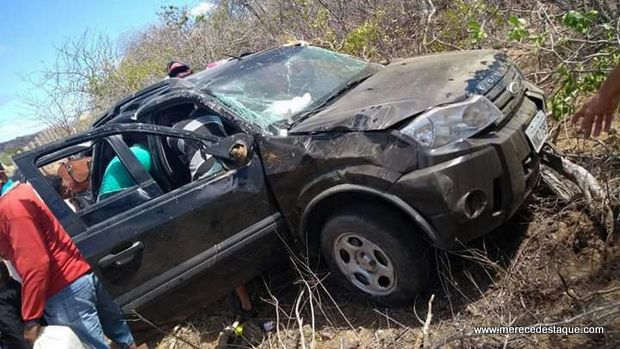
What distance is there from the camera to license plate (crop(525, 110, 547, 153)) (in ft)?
9.16

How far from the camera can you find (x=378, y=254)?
9.49ft

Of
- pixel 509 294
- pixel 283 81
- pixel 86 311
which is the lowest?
pixel 509 294

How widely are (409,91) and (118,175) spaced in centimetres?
205

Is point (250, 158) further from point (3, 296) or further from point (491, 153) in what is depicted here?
point (3, 296)

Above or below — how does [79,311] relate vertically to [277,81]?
below

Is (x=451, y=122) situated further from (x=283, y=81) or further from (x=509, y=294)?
(x=283, y=81)

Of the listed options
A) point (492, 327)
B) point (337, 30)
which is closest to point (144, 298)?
point (492, 327)

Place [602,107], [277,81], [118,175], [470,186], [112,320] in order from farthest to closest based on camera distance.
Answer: [277,81] → [118,175] → [112,320] → [470,186] → [602,107]

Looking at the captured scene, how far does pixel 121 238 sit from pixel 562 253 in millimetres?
2628

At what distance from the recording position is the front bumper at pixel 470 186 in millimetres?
2484

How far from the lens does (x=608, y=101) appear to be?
73.7 inches

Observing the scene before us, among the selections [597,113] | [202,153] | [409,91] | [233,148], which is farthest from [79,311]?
[597,113]

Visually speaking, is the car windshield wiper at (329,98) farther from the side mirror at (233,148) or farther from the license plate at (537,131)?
the license plate at (537,131)

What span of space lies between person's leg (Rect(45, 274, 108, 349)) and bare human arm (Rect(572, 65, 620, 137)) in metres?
2.91
